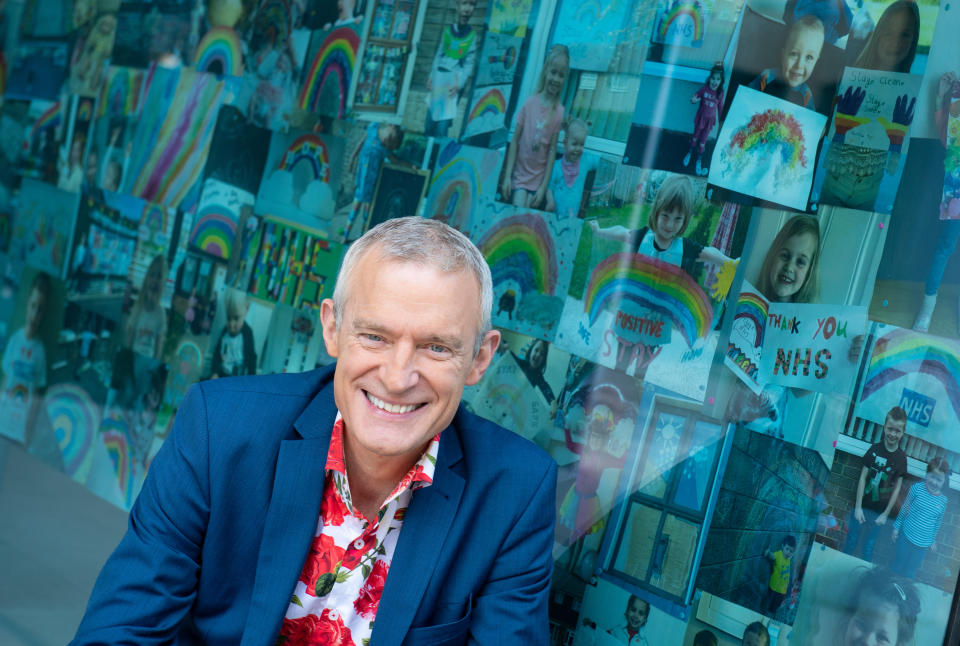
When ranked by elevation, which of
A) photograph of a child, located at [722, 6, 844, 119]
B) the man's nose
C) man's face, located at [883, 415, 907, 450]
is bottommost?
the man's nose

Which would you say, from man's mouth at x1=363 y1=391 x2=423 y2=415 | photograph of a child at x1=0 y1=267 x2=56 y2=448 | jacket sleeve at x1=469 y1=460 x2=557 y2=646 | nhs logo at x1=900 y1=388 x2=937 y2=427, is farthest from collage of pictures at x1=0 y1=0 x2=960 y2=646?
photograph of a child at x1=0 y1=267 x2=56 y2=448

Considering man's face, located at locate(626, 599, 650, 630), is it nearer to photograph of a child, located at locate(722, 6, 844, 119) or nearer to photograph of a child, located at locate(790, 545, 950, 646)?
photograph of a child, located at locate(790, 545, 950, 646)

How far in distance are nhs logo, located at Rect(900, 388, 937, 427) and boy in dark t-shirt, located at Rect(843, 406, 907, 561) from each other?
0.5 inches

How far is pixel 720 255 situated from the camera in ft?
6.39

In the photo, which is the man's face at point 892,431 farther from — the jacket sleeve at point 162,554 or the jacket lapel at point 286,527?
the jacket sleeve at point 162,554

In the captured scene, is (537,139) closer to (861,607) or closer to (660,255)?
(660,255)

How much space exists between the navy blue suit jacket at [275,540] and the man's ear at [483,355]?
15 centimetres

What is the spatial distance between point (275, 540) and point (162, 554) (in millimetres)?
199

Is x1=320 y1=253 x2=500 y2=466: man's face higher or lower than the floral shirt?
higher

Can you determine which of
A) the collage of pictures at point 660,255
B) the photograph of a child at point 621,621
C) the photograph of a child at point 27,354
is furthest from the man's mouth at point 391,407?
the photograph of a child at point 27,354

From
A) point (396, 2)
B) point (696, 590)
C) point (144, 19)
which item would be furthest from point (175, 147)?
point (696, 590)

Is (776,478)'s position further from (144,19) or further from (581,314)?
(144,19)

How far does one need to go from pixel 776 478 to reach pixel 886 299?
15.6 inches

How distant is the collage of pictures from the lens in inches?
67.1
